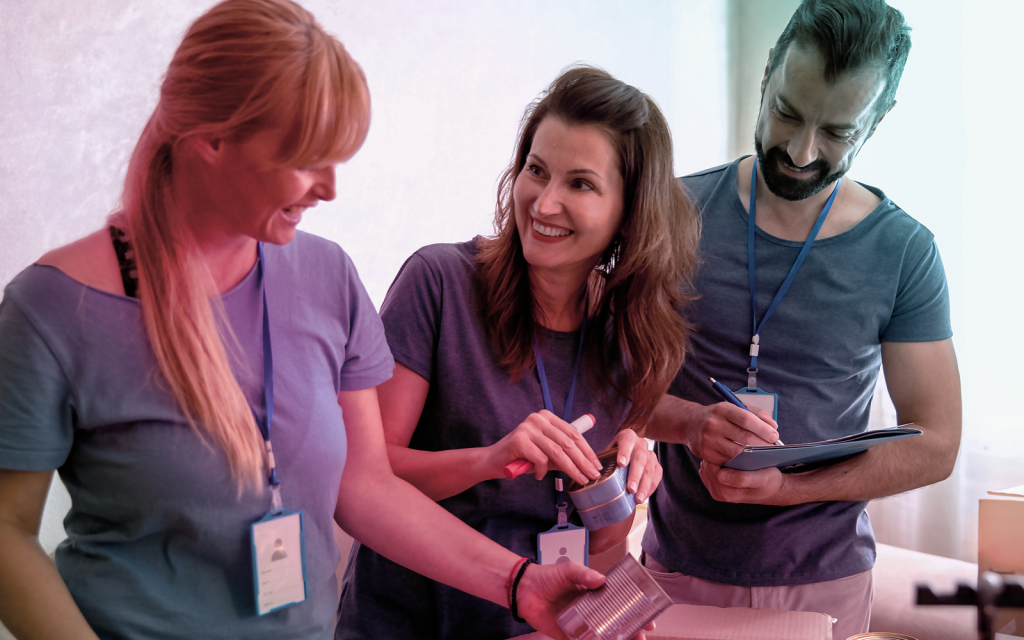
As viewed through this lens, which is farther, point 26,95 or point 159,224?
point 26,95

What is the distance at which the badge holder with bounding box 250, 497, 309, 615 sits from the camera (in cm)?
97

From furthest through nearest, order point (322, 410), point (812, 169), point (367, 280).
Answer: point (367, 280) < point (812, 169) < point (322, 410)

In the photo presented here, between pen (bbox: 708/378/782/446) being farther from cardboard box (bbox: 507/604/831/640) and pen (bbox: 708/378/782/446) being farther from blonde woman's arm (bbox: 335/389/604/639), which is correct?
blonde woman's arm (bbox: 335/389/604/639)

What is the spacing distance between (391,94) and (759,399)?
152 centimetres

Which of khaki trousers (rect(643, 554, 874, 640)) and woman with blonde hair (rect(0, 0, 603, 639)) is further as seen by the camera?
khaki trousers (rect(643, 554, 874, 640))

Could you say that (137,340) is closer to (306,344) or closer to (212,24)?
(306,344)

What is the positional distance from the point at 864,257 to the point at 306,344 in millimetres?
1315

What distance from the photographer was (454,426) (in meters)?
1.42

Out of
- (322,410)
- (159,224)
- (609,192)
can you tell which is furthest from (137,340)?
(609,192)

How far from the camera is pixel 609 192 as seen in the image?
1502mm

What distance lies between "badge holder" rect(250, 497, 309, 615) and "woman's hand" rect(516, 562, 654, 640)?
0.36 m

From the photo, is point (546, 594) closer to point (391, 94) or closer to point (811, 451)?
point (811, 451)

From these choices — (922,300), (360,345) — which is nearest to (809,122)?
(922,300)

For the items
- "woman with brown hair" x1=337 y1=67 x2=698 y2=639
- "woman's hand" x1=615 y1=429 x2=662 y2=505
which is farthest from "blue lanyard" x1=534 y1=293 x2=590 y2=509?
"woman's hand" x1=615 y1=429 x2=662 y2=505
